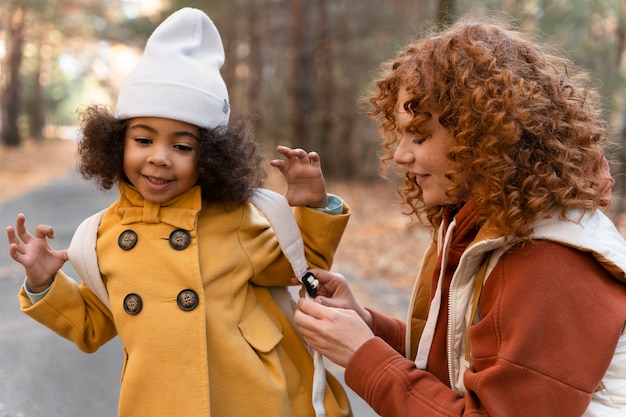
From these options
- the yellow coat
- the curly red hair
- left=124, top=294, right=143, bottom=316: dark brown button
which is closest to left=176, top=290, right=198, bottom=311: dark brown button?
the yellow coat

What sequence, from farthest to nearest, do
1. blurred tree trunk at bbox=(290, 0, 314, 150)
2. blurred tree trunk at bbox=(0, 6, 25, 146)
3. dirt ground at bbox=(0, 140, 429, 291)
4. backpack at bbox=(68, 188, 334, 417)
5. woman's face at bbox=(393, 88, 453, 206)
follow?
blurred tree trunk at bbox=(0, 6, 25, 146) < blurred tree trunk at bbox=(290, 0, 314, 150) < dirt ground at bbox=(0, 140, 429, 291) < backpack at bbox=(68, 188, 334, 417) < woman's face at bbox=(393, 88, 453, 206)

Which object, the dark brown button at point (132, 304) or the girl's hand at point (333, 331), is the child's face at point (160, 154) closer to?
the dark brown button at point (132, 304)

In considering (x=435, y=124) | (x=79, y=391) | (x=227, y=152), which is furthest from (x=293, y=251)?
(x=79, y=391)

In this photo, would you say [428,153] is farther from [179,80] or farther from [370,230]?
[370,230]

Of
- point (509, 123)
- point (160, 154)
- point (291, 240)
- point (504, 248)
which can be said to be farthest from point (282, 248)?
point (509, 123)

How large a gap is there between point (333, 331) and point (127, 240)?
0.71 metres

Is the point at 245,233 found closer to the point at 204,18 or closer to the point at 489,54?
the point at 204,18

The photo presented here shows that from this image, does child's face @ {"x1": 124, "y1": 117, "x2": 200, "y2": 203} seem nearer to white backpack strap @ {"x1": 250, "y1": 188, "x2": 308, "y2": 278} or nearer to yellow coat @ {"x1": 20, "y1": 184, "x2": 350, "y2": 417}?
yellow coat @ {"x1": 20, "y1": 184, "x2": 350, "y2": 417}

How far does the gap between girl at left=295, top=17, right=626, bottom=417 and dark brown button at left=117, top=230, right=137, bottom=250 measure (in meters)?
0.60

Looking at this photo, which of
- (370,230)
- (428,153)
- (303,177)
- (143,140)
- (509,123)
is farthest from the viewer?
(370,230)

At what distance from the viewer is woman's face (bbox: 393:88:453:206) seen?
6.34 ft

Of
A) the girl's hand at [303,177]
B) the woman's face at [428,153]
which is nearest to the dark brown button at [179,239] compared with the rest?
the girl's hand at [303,177]

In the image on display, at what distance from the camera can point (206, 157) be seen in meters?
2.22

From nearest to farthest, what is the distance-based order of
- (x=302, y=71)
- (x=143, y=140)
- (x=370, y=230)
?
1. (x=143, y=140)
2. (x=370, y=230)
3. (x=302, y=71)
